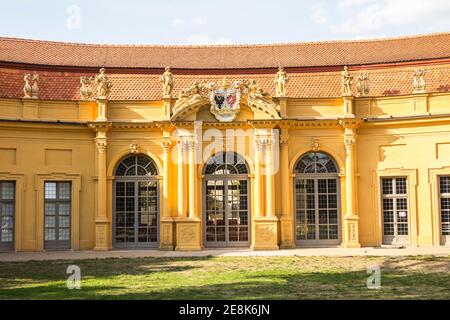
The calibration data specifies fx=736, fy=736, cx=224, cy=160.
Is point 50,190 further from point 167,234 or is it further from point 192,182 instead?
point 192,182

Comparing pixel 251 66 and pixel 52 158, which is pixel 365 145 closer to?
pixel 251 66

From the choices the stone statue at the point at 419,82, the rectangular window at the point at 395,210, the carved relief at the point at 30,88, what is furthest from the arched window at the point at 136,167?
the stone statue at the point at 419,82

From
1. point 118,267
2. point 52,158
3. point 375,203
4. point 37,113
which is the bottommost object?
point 118,267

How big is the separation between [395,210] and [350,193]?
2059mm

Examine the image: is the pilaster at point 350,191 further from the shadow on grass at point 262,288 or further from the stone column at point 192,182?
the shadow on grass at point 262,288

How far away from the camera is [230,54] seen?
1444 inches

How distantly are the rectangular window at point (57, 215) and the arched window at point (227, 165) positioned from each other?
587cm

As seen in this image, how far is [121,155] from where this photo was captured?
30.4 metres

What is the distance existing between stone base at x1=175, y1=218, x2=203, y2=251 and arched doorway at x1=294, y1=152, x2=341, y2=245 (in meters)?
4.13

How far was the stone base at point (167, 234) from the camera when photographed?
1160 inches

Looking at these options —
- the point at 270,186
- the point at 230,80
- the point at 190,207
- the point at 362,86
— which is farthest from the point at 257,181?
the point at 362,86

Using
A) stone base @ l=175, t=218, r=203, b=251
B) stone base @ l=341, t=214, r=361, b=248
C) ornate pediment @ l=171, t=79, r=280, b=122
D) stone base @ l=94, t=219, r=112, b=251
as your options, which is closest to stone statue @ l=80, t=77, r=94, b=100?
ornate pediment @ l=171, t=79, r=280, b=122
